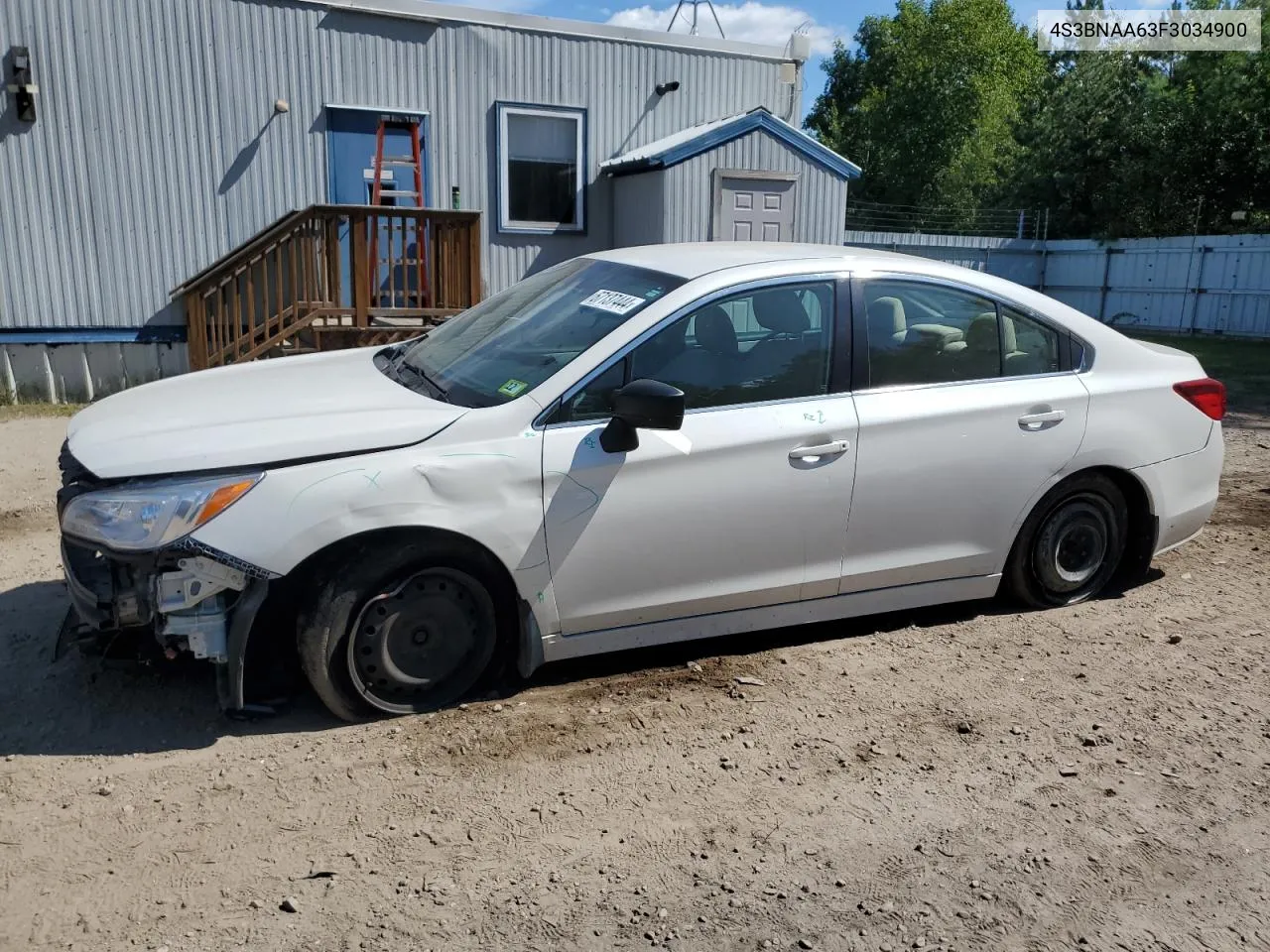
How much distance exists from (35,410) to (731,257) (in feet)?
26.9

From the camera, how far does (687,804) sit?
3.34 meters

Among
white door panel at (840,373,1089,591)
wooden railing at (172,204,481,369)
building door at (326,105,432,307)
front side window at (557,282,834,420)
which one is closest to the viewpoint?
front side window at (557,282,834,420)

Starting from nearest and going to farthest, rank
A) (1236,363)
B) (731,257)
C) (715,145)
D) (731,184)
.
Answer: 1. (731,257)
2. (715,145)
3. (731,184)
4. (1236,363)

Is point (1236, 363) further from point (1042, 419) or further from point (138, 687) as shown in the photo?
point (138, 687)

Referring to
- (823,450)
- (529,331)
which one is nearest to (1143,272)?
(823,450)

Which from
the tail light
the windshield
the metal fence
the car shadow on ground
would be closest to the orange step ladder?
the windshield

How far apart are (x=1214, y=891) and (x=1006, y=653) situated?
1.59 meters

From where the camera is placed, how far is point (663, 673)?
429 cm

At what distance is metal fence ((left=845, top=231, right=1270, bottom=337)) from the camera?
68.1 ft

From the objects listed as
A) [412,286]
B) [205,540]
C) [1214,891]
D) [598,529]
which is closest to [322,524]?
[205,540]

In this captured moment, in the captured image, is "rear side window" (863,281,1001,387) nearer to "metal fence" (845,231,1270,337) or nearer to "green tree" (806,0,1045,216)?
"metal fence" (845,231,1270,337)

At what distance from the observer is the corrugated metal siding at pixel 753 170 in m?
11.6

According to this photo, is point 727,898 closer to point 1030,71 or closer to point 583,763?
point 583,763

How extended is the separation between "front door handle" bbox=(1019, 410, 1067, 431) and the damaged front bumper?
3109 mm
